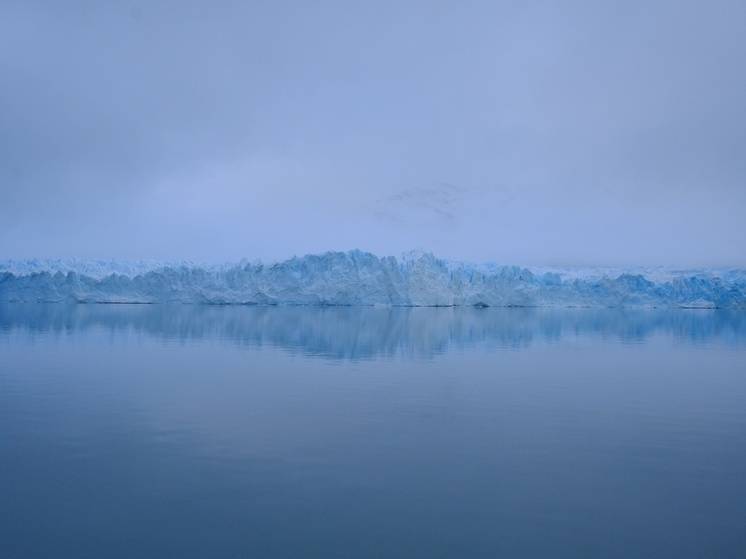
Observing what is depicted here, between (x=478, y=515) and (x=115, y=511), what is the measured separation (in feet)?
7.68

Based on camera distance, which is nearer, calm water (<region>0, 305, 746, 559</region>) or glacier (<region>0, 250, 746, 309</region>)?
calm water (<region>0, 305, 746, 559</region>)

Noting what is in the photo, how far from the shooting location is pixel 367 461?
4930 millimetres

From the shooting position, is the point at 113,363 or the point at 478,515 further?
the point at 113,363

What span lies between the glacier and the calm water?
26988 millimetres

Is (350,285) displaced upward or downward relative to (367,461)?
upward

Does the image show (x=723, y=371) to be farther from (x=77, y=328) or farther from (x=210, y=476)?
(x=77, y=328)

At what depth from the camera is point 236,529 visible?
3.57 meters

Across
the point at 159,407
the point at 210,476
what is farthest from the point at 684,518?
the point at 159,407

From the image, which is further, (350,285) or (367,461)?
(350,285)

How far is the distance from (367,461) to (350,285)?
33.0 meters

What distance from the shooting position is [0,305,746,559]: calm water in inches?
138

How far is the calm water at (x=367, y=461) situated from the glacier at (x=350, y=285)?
88.5ft

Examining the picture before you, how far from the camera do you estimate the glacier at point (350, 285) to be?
37594 millimetres

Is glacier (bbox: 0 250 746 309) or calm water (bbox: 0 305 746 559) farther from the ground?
glacier (bbox: 0 250 746 309)
